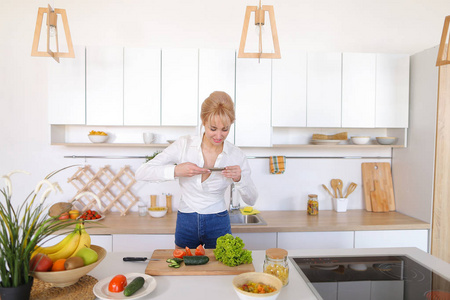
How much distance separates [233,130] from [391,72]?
150cm

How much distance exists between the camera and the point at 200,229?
75.2 inches

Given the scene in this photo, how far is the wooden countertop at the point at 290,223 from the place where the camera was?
247 centimetres

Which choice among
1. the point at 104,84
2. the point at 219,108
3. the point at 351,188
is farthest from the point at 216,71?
the point at 351,188

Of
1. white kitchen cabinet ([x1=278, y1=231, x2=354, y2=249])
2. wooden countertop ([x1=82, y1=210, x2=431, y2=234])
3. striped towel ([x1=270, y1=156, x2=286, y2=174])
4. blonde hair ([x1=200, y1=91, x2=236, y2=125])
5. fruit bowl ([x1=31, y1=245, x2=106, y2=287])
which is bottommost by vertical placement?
white kitchen cabinet ([x1=278, y1=231, x2=354, y2=249])

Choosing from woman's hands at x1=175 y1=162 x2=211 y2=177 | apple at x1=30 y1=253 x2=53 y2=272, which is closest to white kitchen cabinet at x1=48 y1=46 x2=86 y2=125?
woman's hands at x1=175 y1=162 x2=211 y2=177

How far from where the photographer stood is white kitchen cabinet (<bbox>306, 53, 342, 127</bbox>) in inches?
111

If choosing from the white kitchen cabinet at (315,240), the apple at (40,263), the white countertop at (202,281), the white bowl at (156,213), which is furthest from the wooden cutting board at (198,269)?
the white bowl at (156,213)

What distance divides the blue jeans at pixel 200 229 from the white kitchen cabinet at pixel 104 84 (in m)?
1.23

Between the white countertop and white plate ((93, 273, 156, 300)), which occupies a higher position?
white plate ((93, 273, 156, 300))

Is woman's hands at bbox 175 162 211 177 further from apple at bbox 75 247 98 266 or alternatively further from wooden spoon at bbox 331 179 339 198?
wooden spoon at bbox 331 179 339 198

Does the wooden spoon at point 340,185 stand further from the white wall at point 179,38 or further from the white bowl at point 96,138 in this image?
the white bowl at point 96,138

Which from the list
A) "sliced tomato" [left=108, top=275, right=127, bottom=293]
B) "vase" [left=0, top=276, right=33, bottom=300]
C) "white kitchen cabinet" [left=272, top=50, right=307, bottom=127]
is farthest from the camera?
"white kitchen cabinet" [left=272, top=50, right=307, bottom=127]

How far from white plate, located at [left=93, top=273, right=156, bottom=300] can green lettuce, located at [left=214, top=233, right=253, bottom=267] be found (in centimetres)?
32

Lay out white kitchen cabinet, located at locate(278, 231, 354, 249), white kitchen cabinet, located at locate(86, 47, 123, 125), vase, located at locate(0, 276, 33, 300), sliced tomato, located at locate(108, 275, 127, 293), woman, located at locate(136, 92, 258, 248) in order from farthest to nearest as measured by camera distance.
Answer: white kitchen cabinet, located at locate(86, 47, 123, 125), white kitchen cabinet, located at locate(278, 231, 354, 249), woman, located at locate(136, 92, 258, 248), sliced tomato, located at locate(108, 275, 127, 293), vase, located at locate(0, 276, 33, 300)
